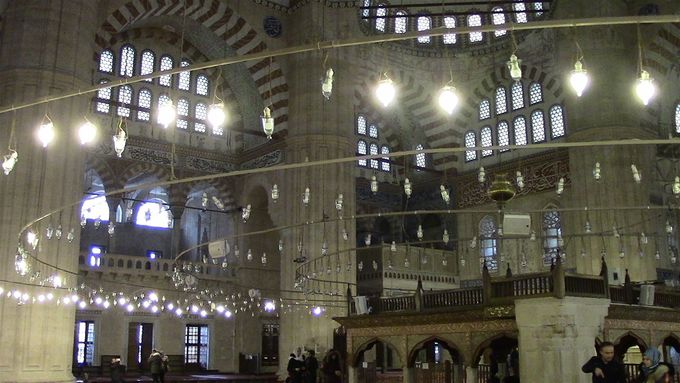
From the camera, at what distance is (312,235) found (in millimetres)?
17469

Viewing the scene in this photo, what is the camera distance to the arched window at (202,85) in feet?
74.1

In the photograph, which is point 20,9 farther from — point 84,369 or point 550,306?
point 550,306

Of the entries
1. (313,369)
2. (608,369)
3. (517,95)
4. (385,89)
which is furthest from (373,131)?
(608,369)

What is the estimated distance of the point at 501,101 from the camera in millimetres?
22688

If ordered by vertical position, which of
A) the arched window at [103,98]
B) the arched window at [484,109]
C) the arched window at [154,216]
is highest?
the arched window at [484,109]

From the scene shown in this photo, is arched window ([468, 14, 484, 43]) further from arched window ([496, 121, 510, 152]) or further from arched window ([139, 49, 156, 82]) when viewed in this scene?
arched window ([139, 49, 156, 82])

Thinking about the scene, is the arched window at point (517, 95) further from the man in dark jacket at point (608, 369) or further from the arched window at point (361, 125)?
the man in dark jacket at point (608, 369)

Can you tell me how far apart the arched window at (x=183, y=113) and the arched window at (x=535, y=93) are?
1036 centimetres

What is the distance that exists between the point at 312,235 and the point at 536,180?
705 cm

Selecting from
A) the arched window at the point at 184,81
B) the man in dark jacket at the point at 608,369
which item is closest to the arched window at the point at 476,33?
the arched window at the point at 184,81

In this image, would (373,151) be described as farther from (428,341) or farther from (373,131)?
(428,341)

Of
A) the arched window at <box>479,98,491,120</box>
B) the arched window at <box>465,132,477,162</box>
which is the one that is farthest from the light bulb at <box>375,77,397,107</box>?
the arched window at <box>479,98,491,120</box>

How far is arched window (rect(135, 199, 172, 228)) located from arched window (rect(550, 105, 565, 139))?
12611 millimetres

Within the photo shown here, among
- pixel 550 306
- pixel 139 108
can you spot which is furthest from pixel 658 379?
pixel 139 108
